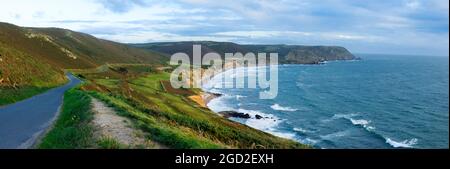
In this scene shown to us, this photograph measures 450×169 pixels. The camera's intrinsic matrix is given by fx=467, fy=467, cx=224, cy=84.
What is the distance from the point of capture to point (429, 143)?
53.9m

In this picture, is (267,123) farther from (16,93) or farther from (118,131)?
(118,131)

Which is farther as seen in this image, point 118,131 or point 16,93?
point 16,93

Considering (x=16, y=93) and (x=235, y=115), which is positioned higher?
(x=16, y=93)

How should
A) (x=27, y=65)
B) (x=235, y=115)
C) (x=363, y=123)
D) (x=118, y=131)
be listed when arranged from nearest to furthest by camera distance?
(x=118, y=131) → (x=27, y=65) → (x=363, y=123) → (x=235, y=115)

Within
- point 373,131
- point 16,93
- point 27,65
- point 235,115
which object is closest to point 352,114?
point 373,131

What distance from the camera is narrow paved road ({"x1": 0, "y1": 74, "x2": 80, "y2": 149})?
1003 inches

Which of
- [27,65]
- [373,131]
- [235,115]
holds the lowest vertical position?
[373,131]

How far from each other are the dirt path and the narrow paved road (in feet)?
12.1

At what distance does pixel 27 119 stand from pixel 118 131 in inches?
513

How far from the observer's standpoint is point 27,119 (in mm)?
32594

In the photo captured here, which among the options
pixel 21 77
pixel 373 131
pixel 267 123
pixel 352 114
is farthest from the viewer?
pixel 352 114

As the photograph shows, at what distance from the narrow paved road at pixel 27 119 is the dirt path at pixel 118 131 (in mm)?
3694

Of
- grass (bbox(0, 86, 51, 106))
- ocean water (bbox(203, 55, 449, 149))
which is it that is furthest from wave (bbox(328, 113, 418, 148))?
grass (bbox(0, 86, 51, 106))
